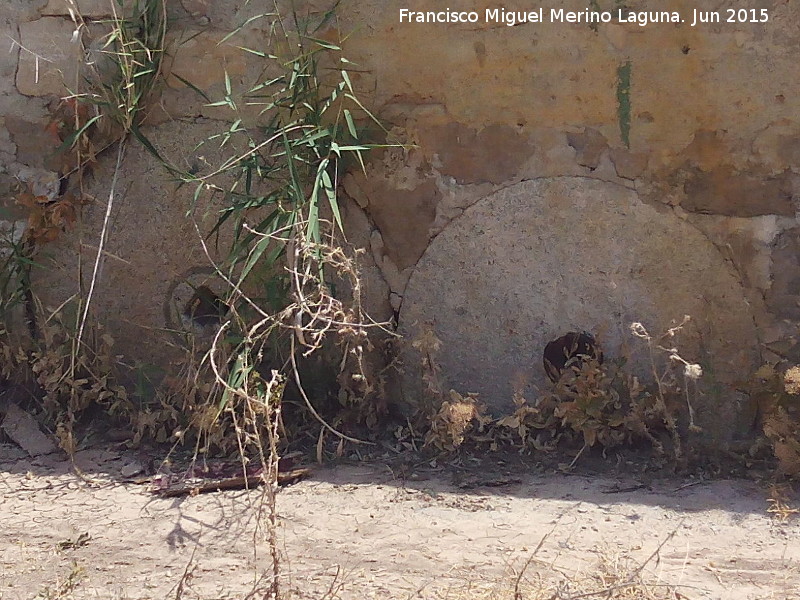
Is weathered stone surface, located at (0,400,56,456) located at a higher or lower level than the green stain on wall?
lower

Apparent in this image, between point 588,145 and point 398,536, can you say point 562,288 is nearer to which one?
point 588,145

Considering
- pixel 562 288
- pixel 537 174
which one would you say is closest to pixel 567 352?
pixel 562 288

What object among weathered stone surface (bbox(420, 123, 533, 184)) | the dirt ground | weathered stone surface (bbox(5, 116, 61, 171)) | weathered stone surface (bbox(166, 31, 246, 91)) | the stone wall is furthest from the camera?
weathered stone surface (bbox(5, 116, 61, 171))

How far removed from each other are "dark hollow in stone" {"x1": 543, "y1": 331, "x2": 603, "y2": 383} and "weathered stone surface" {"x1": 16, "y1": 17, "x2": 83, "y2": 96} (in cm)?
172

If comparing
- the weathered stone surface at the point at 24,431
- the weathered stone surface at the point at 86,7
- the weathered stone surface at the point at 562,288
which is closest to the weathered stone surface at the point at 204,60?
the weathered stone surface at the point at 86,7

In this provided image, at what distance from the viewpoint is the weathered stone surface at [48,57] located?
2838 mm

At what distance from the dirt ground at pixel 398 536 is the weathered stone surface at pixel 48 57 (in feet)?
3.99

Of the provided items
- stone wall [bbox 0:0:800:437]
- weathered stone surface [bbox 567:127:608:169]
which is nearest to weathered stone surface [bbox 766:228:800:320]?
stone wall [bbox 0:0:800:437]

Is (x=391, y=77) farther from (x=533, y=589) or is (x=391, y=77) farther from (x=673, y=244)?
(x=533, y=589)

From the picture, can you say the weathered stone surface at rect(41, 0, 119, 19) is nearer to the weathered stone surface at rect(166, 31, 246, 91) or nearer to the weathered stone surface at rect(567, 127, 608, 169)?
the weathered stone surface at rect(166, 31, 246, 91)

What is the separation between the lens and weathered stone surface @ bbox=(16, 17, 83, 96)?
284 centimetres

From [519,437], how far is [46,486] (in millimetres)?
1353

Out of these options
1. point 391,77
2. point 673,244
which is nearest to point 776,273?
point 673,244

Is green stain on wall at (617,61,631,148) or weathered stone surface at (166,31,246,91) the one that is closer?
green stain on wall at (617,61,631,148)
